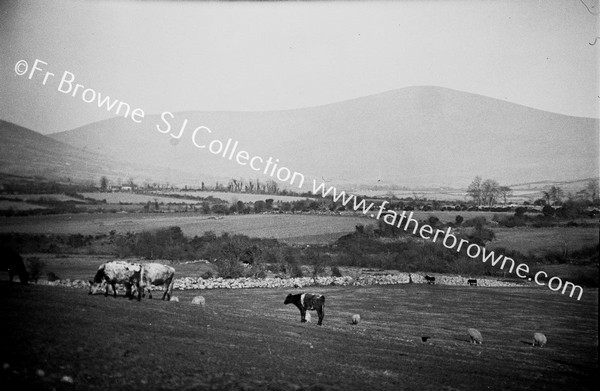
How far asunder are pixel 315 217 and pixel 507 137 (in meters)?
93.5

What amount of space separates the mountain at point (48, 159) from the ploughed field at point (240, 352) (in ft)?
100

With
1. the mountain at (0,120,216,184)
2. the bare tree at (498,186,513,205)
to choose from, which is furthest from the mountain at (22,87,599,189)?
the bare tree at (498,186,513,205)

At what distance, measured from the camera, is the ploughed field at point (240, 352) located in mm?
13172

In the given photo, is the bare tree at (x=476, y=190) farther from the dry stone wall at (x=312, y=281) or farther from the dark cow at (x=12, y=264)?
the dark cow at (x=12, y=264)

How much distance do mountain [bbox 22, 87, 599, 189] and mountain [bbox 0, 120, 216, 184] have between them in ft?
6.77

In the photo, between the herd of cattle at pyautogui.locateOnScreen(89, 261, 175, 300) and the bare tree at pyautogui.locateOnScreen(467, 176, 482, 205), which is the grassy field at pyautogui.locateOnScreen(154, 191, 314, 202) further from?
the herd of cattle at pyautogui.locateOnScreen(89, 261, 175, 300)

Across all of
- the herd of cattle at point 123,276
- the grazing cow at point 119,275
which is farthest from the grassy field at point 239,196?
the grazing cow at point 119,275

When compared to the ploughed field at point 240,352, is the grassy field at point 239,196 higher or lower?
higher

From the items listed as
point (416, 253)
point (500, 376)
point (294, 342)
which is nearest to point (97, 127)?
point (416, 253)

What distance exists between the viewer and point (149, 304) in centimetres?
2250

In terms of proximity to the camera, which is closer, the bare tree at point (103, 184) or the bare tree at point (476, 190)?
the bare tree at point (103, 184)

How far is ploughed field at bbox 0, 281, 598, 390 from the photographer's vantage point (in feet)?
43.2

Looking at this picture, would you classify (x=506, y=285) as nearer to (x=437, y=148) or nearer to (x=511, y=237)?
(x=511, y=237)

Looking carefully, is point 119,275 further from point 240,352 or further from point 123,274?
point 240,352
